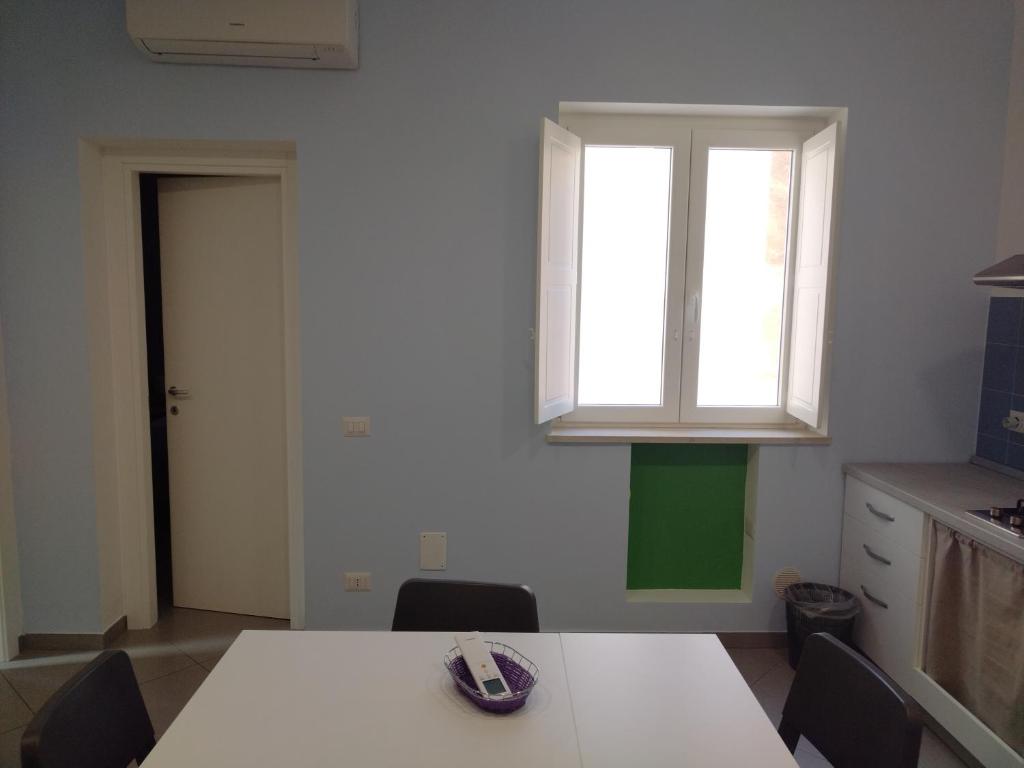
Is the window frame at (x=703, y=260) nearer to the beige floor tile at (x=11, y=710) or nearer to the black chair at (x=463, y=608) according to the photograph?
the black chair at (x=463, y=608)

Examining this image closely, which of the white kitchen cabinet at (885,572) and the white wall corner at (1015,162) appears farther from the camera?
the white wall corner at (1015,162)

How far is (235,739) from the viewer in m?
1.56

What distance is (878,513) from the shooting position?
320cm

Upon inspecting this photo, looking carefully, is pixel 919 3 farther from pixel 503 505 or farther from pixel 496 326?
pixel 503 505

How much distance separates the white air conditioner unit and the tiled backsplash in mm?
3073

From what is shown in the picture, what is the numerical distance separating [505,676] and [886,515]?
6.86 ft

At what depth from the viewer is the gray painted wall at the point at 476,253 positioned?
3262 mm

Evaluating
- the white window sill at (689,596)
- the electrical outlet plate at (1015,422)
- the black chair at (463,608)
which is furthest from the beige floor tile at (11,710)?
the electrical outlet plate at (1015,422)

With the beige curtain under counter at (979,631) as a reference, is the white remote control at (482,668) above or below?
above

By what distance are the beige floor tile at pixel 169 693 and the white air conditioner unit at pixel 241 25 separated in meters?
2.60

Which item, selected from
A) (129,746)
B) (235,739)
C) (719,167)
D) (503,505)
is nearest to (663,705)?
(235,739)

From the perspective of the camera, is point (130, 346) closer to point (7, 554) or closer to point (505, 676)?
point (7, 554)

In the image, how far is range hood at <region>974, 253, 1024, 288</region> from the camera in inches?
95.6

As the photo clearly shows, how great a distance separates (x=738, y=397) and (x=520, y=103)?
1.75 metres
